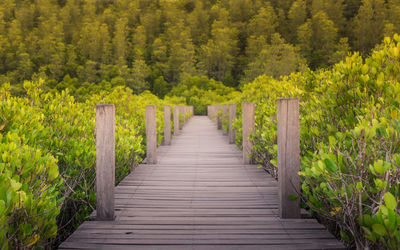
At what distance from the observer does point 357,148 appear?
2904mm

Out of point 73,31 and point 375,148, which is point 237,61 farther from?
point 375,148

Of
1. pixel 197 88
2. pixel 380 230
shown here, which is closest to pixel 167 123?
pixel 380 230

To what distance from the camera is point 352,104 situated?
3615mm

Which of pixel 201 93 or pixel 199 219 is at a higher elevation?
pixel 201 93

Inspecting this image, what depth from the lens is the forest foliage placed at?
2788 inches

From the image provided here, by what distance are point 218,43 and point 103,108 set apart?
7729 centimetres

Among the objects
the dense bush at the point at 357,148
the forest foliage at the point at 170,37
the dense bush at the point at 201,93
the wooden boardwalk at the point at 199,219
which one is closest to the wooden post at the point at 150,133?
the wooden boardwalk at the point at 199,219

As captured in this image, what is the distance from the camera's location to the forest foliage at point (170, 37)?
70.8 meters

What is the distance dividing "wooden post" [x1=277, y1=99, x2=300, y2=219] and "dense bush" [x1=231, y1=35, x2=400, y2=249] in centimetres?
11


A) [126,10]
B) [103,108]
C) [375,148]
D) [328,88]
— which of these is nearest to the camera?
[375,148]

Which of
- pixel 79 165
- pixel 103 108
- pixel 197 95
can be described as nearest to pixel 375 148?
pixel 103 108

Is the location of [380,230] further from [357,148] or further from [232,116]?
[232,116]

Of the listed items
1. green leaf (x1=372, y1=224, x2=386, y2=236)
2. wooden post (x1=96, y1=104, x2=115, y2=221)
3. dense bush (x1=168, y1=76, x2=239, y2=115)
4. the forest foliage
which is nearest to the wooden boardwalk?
wooden post (x1=96, y1=104, x2=115, y2=221)

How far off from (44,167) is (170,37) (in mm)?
86995
